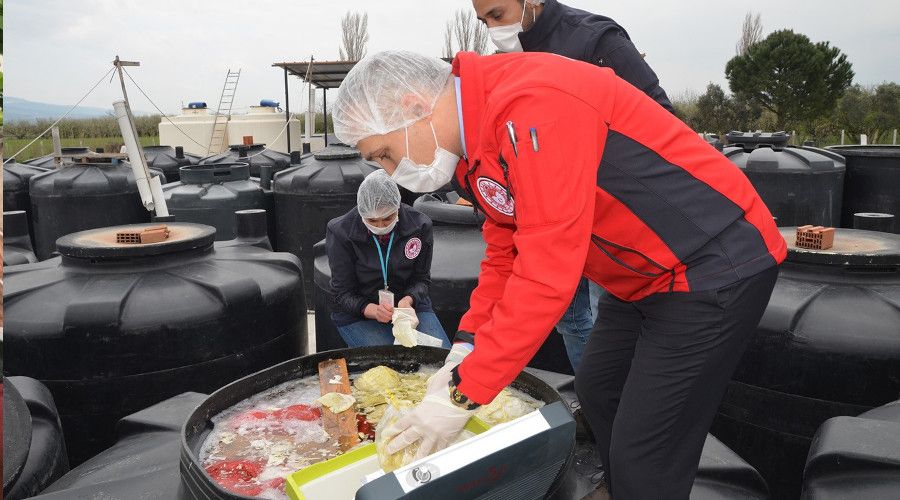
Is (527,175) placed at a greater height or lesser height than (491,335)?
greater

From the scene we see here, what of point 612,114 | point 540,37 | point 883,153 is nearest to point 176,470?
point 612,114

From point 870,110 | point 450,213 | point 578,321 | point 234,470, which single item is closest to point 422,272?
point 450,213

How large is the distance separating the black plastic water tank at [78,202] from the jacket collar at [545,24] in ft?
22.4

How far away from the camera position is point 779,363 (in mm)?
3174

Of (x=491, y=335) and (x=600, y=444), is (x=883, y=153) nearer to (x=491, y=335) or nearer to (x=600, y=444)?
(x=600, y=444)

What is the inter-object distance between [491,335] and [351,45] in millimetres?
37617

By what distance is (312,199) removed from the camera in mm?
7789

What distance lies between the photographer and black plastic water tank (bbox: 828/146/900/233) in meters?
7.68

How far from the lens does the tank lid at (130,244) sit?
12.0ft

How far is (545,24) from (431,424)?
2.00m

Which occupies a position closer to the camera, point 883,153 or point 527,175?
point 527,175

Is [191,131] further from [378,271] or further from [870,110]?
[870,110]

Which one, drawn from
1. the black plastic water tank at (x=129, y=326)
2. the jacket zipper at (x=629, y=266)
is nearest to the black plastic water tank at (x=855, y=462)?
the jacket zipper at (x=629, y=266)

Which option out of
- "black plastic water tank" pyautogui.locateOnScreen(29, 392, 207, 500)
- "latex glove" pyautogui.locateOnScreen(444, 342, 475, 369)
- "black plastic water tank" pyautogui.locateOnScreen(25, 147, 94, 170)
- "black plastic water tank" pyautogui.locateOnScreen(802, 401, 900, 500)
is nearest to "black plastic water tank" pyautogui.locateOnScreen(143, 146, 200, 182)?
"black plastic water tank" pyautogui.locateOnScreen(25, 147, 94, 170)
